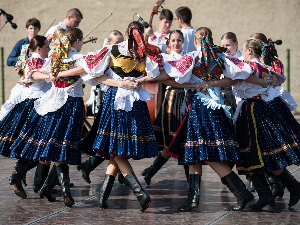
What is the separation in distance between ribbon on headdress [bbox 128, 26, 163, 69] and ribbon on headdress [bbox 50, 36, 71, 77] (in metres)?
0.60

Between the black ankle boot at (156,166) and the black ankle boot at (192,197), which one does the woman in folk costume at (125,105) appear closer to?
the black ankle boot at (192,197)

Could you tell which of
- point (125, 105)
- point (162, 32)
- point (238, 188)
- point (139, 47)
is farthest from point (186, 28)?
point (238, 188)

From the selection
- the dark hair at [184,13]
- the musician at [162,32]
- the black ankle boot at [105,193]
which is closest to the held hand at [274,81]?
Result: the black ankle boot at [105,193]

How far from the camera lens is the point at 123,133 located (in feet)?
13.5

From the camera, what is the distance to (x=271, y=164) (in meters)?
4.21

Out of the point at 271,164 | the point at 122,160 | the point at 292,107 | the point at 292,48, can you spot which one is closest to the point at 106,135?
the point at 122,160

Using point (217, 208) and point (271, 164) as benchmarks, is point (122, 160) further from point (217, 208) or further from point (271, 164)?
point (271, 164)

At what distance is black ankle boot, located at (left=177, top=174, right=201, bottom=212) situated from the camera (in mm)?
4125

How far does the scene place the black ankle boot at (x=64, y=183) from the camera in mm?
4266

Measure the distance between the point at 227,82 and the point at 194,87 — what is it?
0.92 ft

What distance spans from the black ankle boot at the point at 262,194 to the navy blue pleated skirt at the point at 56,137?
1.45 metres

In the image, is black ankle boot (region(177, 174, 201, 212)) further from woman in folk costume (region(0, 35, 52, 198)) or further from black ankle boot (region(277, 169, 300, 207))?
woman in folk costume (region(0, 35, 52, 198))

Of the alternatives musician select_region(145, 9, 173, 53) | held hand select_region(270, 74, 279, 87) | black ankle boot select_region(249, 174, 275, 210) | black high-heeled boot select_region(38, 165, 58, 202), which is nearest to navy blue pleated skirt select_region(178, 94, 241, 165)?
black ankle boot select_region(249, 174, 275, 210)

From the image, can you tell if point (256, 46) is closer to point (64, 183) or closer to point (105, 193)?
point (105, 193)
